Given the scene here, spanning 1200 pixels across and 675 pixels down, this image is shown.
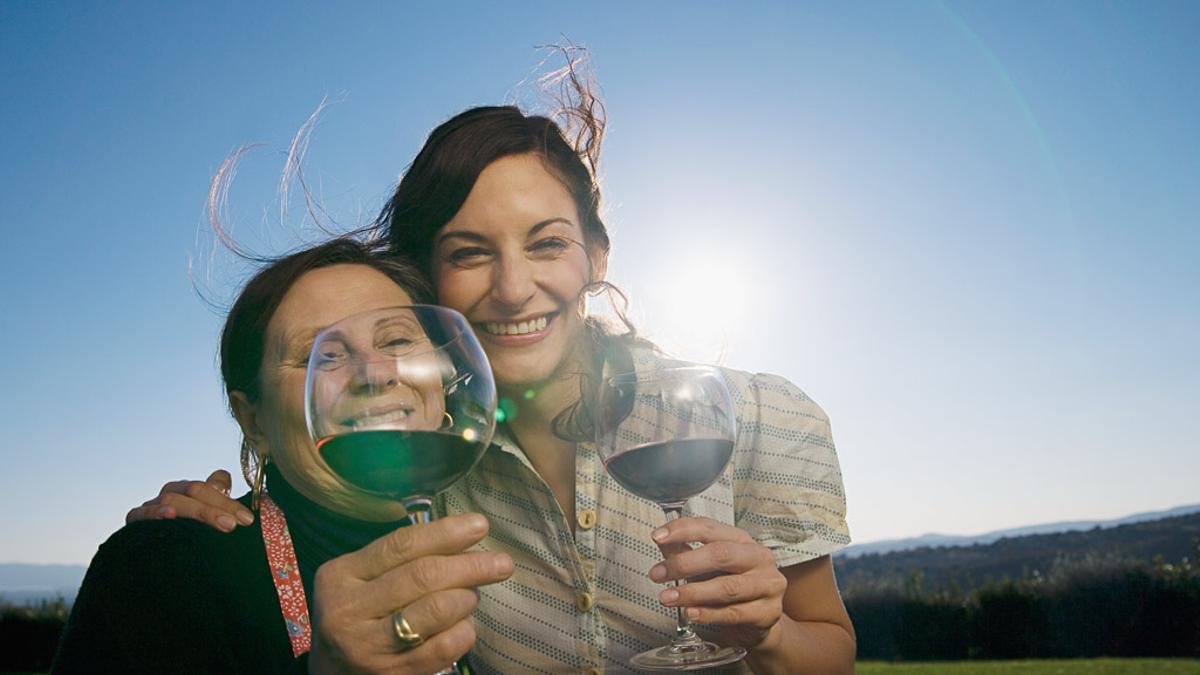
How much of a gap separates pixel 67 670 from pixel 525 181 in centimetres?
242

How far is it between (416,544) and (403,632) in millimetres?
194

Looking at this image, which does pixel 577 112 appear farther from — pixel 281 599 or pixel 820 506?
pixel 281 599

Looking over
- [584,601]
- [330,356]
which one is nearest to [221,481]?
[584,601]

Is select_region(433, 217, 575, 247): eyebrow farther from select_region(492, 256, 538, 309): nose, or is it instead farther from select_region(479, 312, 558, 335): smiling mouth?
select_region(479, 312, 558, 335): smiling mouth

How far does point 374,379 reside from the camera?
1903mm

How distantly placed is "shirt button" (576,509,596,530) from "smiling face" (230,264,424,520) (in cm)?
71

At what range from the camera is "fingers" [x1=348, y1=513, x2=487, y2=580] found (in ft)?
6.10

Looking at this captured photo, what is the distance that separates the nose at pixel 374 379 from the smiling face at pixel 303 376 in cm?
124

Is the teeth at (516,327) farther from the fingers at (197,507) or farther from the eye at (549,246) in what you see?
the fingers at (197,507)

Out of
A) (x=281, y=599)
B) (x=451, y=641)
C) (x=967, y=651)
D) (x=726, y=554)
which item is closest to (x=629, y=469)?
(x=726, y=554)

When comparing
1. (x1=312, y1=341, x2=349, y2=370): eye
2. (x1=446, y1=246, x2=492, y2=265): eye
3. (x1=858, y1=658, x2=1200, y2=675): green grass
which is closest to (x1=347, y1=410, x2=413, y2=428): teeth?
(x1=312, y1=341, x2=349, y2=370): eye

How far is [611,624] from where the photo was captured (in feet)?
10.6

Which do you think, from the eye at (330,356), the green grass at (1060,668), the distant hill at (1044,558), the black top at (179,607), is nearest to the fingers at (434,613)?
the eye at (330,356)

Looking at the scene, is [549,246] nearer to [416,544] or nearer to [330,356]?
[330,356]
